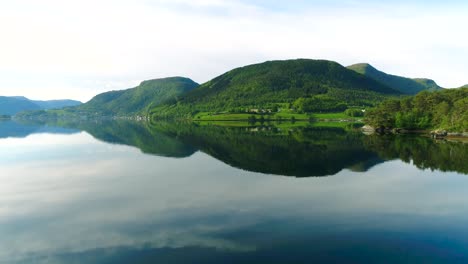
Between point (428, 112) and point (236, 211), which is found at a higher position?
point (428, 112)

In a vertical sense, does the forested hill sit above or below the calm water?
above

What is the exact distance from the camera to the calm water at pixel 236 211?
24.2 meters

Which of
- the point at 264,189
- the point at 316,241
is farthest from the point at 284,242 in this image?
the point at 264,189

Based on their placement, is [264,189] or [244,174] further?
[244,174]

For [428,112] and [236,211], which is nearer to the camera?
[236,211]

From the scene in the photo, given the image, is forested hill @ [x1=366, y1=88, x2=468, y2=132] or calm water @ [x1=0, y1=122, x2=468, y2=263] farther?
forested hill @ [x1=366, y1=88, x2=468, y2=132]

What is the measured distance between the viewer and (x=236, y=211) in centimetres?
3362

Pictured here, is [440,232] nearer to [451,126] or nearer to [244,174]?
[244,174]

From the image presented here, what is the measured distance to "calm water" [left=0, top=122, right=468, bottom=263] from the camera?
951 inches

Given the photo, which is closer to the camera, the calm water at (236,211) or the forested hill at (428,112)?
the calm water at (236,211)

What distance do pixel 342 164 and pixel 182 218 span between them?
41.7 m

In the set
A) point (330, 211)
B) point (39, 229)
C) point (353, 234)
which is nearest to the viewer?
point (353, 234)

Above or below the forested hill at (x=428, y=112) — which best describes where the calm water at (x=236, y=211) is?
below

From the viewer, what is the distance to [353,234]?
2739 cm
